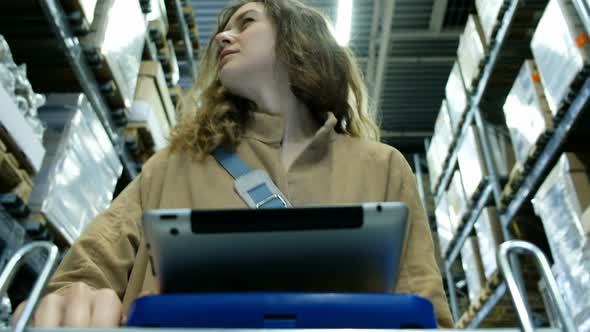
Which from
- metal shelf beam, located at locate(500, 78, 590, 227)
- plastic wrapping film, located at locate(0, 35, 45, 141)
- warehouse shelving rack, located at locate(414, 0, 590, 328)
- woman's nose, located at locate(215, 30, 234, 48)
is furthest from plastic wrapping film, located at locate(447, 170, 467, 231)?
woman's nose, located at locate(215, 30, 234, 48)

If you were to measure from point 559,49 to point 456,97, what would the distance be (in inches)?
104

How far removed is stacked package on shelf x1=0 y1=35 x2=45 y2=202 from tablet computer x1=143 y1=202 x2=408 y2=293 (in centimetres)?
170

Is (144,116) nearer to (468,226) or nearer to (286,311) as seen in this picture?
(286,311)

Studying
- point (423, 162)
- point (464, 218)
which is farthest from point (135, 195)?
point (423, 162)

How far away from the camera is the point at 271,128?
1.70m

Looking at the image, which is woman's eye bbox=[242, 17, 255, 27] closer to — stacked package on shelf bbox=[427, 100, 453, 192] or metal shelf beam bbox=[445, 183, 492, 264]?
metal shelf beam bbox=[445, 183, 492, 264]

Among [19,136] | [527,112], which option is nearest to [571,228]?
[527,112]

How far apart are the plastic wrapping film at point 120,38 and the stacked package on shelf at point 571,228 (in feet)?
9.43

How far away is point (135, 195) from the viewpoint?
157cm

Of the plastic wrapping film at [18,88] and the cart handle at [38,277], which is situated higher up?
the cart handle at [38,277]

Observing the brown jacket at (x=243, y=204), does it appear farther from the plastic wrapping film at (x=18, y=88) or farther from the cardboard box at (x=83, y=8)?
the cardboard box at (x=83, y=8)

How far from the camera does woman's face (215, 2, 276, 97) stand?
1.80 m

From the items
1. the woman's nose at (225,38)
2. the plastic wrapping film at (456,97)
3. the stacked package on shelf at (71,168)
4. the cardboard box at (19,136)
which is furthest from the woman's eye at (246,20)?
the plastic wrapping film at (456,97)

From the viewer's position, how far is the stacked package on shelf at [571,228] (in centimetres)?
358
